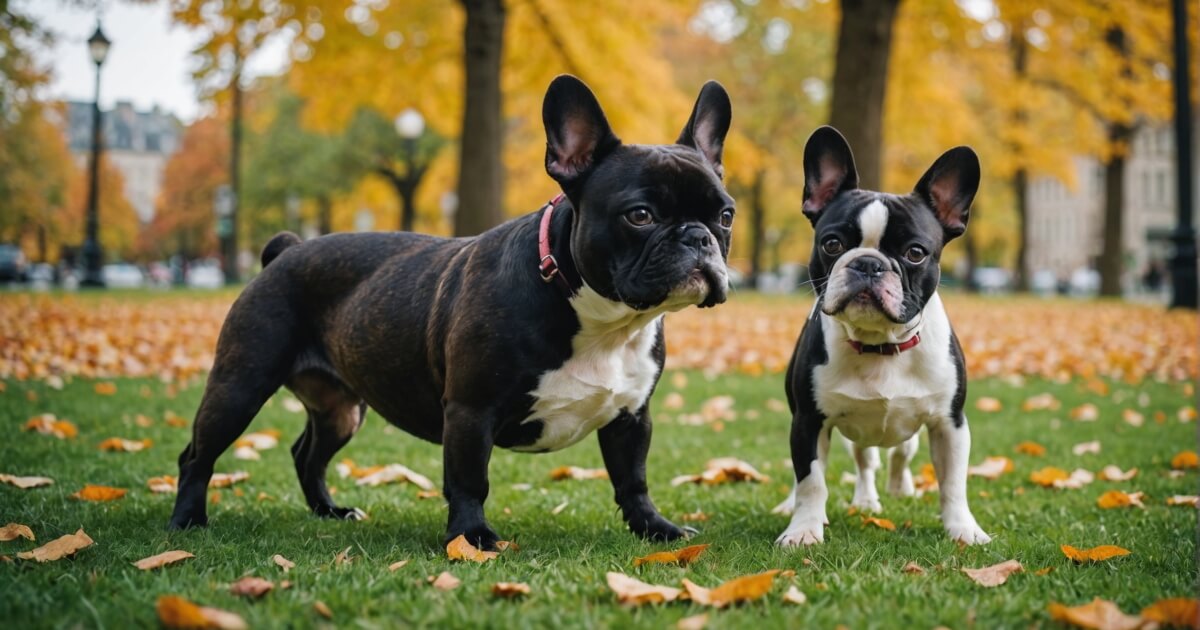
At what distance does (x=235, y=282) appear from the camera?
4178 cm

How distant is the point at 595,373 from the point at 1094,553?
5.96ft

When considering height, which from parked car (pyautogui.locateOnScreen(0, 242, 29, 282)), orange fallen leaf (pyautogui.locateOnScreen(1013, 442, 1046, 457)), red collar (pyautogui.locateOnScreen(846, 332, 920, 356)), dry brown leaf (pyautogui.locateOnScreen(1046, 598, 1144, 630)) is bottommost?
dry brown leaf (pyautogui.locateOnScreen(1046, 598, 1144, 630))

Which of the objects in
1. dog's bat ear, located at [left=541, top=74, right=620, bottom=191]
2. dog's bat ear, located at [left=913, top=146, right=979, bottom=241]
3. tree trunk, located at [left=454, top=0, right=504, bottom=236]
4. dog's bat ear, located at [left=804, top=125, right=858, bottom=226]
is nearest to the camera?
dog's bat ear, located at [left=541, top=74, right=620, bottom=191]

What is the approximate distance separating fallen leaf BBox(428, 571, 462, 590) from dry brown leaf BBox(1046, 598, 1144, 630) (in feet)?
5.36

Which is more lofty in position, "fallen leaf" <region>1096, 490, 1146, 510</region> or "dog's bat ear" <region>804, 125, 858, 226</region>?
"dog's bat ear" <region>804, 125, 858, 226</region>

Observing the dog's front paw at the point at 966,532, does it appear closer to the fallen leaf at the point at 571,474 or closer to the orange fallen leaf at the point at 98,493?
the fallen leaf at the point at 571,474

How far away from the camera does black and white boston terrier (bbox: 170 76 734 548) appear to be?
3723 millimetres

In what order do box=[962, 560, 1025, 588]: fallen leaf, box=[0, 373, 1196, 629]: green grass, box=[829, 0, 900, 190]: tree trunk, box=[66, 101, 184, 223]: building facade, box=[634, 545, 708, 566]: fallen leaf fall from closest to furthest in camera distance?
1. box=[0, 373, 1196, 629]: green grass
2. box=[962, 560, 1025, 588]: fallen leaf
3. box=[634, 545, 708, 566]: fallen leaf
4. box=[829, 0, 900, 190]: tree trunk
5. box=[66, 101, 184, 223]: building facade

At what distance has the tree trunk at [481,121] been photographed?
1611cm

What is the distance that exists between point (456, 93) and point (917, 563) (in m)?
20.3

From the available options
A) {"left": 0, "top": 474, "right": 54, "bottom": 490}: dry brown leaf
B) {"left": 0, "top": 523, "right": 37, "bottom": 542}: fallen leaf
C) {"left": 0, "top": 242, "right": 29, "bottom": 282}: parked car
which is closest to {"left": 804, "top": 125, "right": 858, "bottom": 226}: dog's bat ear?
{"left": 0, "top": 523, "right": 37, "bottom": 542}: fallen leaf

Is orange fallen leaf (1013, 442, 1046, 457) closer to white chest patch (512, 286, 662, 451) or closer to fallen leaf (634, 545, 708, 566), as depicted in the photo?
white chest patch (512, 286, 662, 451)

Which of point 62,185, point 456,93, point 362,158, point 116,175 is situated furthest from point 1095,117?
point 116,175

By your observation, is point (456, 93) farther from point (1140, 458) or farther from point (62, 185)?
point (62, 185)
